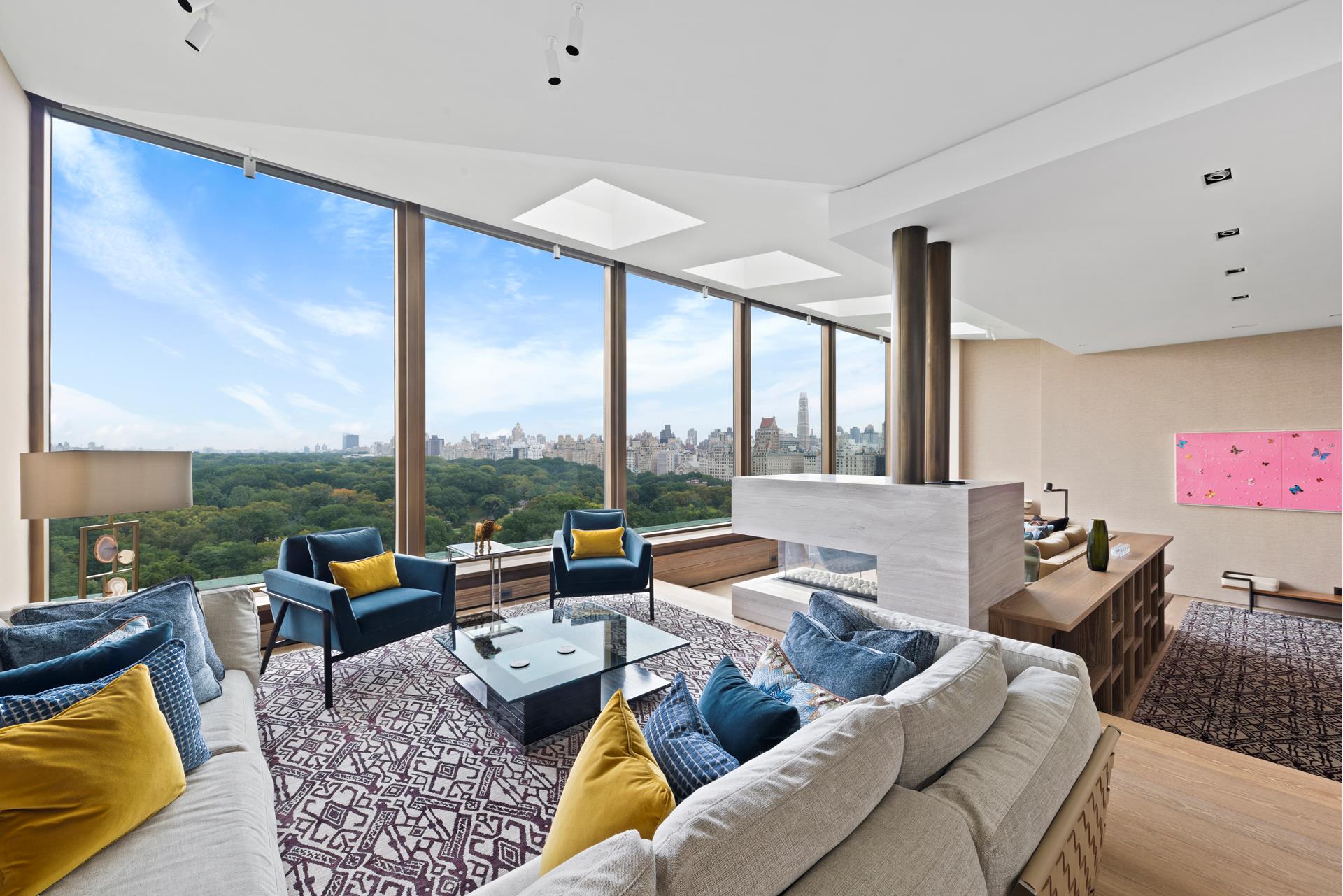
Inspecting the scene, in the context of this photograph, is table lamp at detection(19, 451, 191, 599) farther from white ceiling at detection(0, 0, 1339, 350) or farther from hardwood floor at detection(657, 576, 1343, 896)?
hardwood floor at detection(657, 576, 1343, 896)

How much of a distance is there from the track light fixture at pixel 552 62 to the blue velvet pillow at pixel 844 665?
2.12m

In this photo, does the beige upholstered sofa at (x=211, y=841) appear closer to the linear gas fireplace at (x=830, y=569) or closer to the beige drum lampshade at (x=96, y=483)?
the beige drum lampshade at (x=96, y=483)

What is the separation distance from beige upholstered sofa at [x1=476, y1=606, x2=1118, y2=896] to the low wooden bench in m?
5.93

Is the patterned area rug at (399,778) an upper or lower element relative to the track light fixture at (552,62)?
lower

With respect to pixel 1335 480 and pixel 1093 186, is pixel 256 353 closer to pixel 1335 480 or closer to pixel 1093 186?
pixel 1093 186

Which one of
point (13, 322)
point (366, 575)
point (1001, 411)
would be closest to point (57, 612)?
point (366, 575)

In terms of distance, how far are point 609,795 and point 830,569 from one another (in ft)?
9.56

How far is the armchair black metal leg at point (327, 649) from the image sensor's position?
2674 millimetres

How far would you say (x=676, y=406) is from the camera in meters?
5.97

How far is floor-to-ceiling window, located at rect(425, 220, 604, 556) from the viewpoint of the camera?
14.6 feet

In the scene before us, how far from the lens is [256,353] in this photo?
372 cm

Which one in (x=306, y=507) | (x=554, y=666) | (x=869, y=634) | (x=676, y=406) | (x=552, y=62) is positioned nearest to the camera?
(x=869, y=634)

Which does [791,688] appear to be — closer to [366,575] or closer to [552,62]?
[552,62]

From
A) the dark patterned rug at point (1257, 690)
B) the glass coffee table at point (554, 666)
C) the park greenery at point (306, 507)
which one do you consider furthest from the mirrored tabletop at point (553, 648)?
the dark patterned rug at point (1257, 690)
